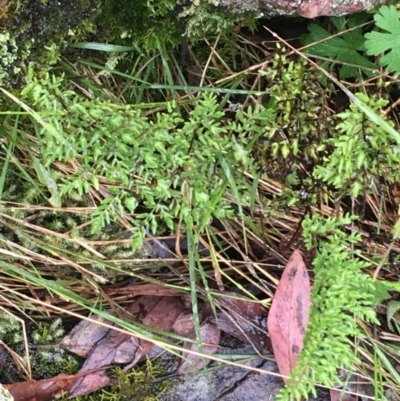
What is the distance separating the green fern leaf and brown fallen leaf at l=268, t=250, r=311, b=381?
2.62 ft

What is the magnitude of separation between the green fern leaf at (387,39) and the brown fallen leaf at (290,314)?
2.62ft

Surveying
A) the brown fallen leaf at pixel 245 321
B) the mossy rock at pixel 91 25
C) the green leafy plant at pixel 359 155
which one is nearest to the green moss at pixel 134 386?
the brown fallen leaf at pixel 245 321

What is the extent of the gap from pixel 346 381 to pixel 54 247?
1.27 metres

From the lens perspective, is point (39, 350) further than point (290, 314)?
Yes

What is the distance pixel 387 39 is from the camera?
202cm

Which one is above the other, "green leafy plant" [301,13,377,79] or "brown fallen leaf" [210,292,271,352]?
"green leafy plant" [301,13,377,79]

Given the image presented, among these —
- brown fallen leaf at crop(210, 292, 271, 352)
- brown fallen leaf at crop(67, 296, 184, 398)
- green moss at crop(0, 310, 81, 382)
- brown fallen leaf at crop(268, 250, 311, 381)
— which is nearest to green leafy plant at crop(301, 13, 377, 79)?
brown fallen leaf at crop(268, 250, 311, 381)

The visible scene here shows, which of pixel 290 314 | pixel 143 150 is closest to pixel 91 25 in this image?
pixel 143 150

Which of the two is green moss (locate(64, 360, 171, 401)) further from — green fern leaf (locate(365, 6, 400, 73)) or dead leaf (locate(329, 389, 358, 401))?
green fern leaf (locate(365, 6, 400, 73))

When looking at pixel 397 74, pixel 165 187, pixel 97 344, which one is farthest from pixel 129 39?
pixel 97 344

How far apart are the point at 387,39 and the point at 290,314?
1096 millimetres

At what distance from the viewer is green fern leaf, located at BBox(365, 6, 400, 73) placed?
200cm

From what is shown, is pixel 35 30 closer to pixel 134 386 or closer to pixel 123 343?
pixel 123 343

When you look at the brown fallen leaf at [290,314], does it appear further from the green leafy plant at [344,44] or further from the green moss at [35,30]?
the green moss at [35,30]
